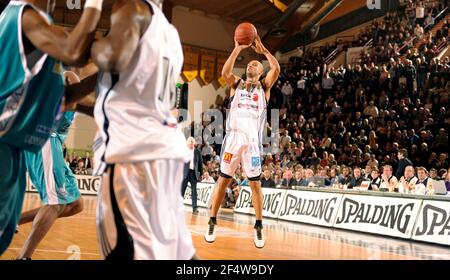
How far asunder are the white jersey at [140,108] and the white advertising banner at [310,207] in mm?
7520

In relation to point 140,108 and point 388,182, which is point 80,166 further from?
point 140,108

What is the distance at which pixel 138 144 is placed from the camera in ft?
6.82

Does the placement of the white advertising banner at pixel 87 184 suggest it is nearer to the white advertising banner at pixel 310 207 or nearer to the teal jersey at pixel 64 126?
the white advertising banner at pixel 310 207

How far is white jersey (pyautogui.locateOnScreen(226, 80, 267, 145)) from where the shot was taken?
6.03m

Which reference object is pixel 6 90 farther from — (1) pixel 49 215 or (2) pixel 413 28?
(2) pixel 413 28

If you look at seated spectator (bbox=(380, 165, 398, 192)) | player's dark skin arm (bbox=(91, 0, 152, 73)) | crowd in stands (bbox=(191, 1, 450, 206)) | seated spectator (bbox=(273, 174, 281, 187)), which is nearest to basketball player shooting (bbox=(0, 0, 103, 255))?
player's dark skin arm (bbox=(91, 0, 152, 73))

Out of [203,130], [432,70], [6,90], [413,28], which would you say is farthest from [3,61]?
[203,130]

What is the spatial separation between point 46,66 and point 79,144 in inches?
768

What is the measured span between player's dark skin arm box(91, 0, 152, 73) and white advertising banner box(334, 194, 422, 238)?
6712 millimetres

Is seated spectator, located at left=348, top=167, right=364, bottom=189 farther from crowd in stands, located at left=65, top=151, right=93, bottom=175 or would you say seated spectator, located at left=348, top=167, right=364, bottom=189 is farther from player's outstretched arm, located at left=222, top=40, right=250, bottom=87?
crowd in stands, located at left=65, top=151, right=93, bottom=175

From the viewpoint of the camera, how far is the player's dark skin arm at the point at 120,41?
1938 millimetres

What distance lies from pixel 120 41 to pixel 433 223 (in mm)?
6576

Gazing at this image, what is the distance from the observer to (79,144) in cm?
2114

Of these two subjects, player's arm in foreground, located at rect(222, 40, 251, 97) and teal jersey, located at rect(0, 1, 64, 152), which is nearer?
teal jersey, located at rect(0, 1, 64, 152)
